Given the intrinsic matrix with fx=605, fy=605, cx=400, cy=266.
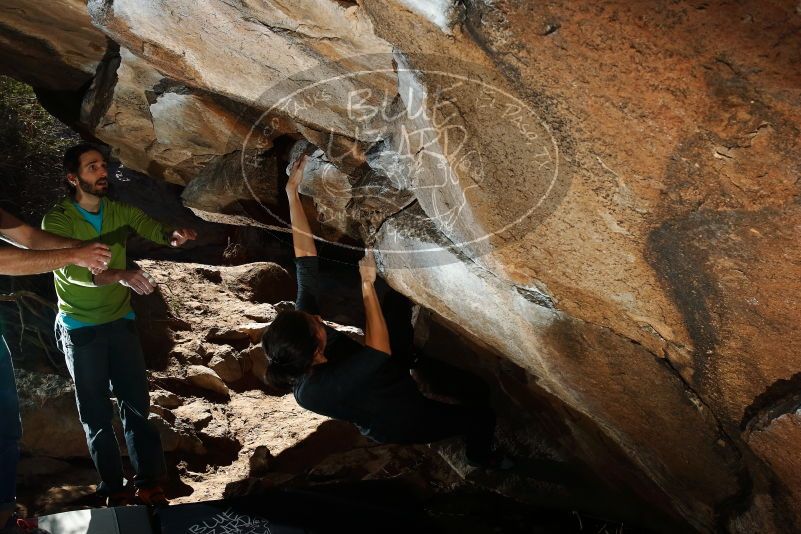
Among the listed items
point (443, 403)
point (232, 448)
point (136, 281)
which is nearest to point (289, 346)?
point (136, 281)

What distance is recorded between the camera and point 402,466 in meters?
4.41

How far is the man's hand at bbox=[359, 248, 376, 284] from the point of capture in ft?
10.8

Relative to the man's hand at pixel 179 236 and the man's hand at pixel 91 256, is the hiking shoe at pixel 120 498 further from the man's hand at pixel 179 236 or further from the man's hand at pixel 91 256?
the man's hand at pixel 179 236

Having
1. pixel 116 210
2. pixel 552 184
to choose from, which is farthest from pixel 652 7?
pixel 116 210

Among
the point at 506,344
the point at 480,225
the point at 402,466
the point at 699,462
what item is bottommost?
the point at 402,466

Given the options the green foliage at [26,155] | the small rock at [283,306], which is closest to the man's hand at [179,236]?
the small rock at [283,306]

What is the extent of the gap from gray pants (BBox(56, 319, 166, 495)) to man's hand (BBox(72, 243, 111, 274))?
588mm

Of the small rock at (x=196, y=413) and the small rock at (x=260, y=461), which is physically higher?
the small rock at (x=260, y=461)

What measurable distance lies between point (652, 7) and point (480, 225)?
4.08ft

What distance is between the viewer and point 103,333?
3318 mm

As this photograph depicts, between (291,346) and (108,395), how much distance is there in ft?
4.37

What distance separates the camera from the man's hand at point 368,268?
329cm

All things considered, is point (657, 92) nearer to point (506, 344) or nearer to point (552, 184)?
point (552, 184)

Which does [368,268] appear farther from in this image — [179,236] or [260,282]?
[260,282]
